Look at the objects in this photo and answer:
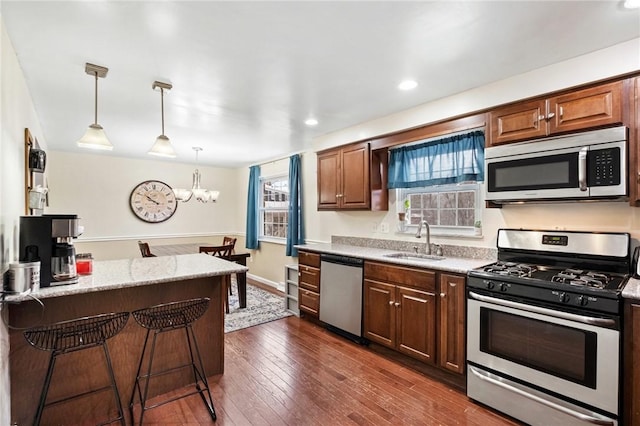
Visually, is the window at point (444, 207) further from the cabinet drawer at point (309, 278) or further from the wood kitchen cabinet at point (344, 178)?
the cabinet drawer at point (309, 278)

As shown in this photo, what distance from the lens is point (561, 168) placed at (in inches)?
85.9

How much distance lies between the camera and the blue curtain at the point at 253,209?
613 centimetres

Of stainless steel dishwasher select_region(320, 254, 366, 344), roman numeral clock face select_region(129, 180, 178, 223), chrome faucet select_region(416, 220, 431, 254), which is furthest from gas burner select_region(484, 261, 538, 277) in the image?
roman numeral clock face select_region(129, 180, 178, 223)

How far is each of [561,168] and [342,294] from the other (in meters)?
2.19

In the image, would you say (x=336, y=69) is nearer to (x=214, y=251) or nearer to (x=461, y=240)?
(x=461, y=240)

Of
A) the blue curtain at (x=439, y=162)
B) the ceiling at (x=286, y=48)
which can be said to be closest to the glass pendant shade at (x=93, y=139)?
the ceiling at (x=286, y=48)

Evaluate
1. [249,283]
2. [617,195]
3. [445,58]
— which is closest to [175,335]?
[445,58]

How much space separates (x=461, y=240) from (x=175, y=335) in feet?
8.55

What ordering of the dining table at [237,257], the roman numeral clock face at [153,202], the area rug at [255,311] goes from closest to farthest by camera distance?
1. the area rug at [255,311]
2. the dining table at [237,257]
3. the roman numeral clock face at [153,202]

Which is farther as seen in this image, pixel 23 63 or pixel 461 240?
pixel 461 240

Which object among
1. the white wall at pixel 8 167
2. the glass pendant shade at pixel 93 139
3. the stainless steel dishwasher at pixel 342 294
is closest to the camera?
the white wall at pixel 8 167

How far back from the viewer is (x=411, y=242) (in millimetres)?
3371

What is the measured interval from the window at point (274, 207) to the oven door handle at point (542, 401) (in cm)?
389

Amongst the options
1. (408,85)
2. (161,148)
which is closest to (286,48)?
(408,85)
